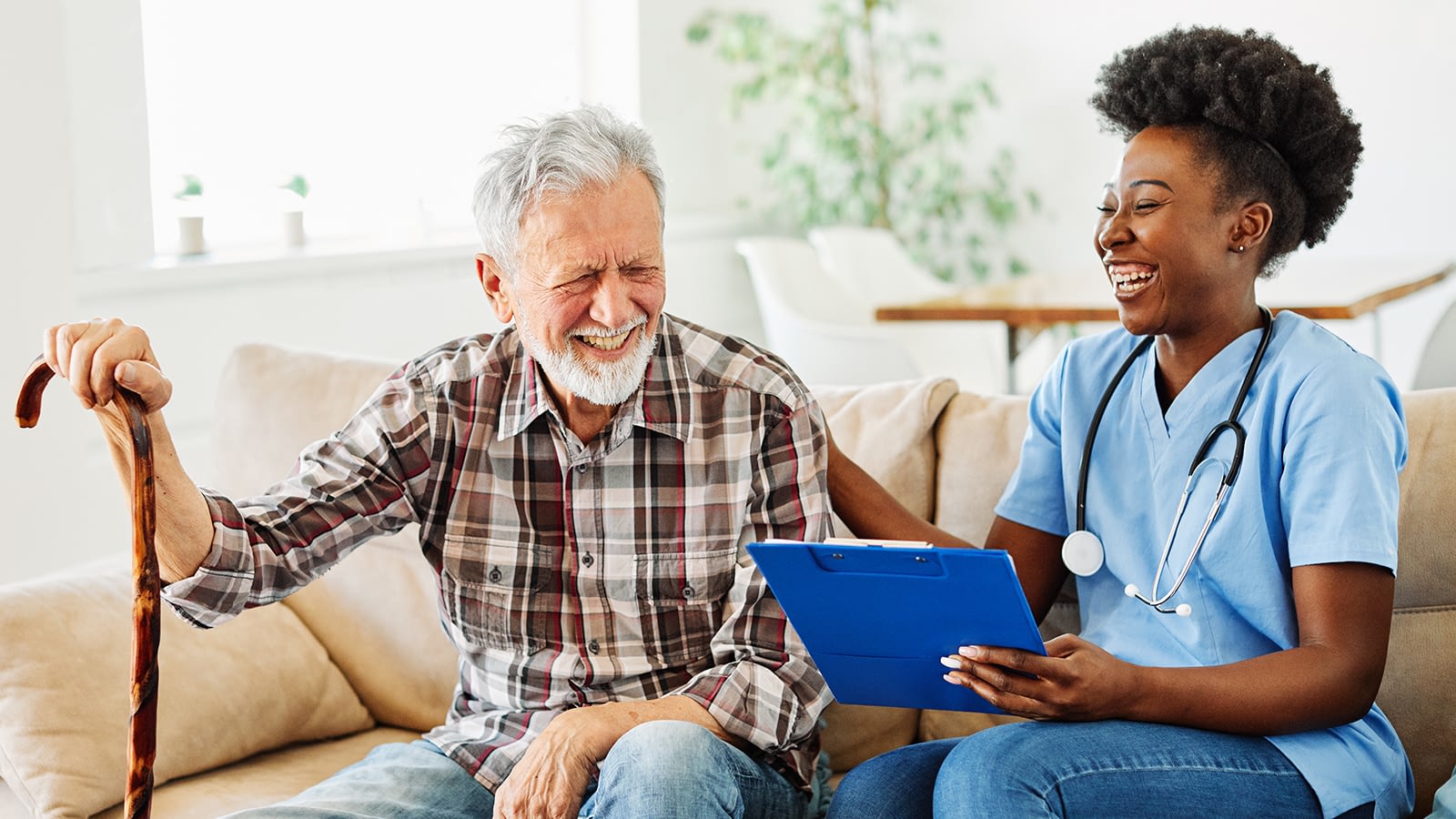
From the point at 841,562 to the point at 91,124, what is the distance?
7.80 feet

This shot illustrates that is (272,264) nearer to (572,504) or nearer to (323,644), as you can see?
(323,644)

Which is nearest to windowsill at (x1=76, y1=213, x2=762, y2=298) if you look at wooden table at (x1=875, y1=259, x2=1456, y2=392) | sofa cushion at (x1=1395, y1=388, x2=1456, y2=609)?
wooden table at (x1=875, y1=259, x2=1456, y2=392)

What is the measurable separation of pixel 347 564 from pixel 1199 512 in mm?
1169

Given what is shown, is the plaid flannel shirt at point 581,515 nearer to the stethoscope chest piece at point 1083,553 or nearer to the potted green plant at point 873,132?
the stethoscope chest piece at point 1083,553

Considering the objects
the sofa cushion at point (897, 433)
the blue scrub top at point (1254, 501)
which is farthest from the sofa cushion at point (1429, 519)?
the sofa cushion at point (897, 433)

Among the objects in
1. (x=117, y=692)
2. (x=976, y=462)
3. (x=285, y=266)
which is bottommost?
(x=117, y=692)

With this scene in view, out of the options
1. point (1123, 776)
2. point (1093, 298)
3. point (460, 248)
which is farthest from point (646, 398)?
point (460, 248)

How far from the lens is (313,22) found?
3885 millimetres

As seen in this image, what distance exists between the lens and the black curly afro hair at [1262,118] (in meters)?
1.43

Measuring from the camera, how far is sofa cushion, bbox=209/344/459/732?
1.92m

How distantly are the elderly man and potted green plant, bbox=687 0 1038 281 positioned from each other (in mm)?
3608

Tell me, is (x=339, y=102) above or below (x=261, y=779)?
above

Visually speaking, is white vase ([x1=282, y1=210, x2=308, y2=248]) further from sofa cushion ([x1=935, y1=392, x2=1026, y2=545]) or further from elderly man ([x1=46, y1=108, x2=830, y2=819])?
sofa cushion ([x1=935, y1=392, x2=1026, y2=545])

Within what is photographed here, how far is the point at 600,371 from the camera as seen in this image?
1501mm
